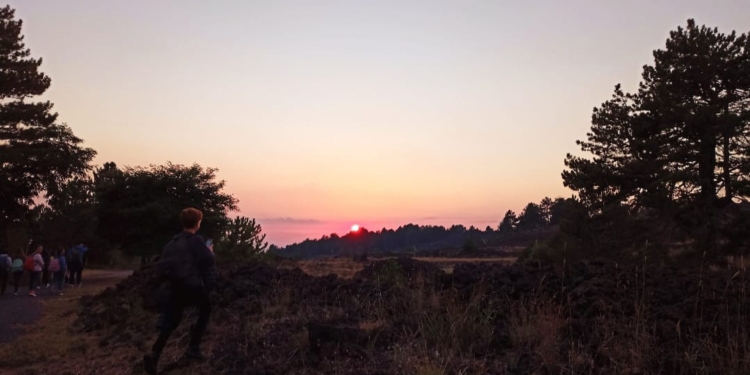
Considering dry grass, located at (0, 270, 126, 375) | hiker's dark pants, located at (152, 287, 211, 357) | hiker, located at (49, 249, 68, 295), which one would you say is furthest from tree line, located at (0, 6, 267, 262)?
hiker's dark pants, located at (152, 287, 211, 357)

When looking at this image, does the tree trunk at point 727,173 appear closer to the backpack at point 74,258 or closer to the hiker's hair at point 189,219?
the hiker's hair at point 189,219

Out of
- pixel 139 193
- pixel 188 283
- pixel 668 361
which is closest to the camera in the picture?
pixel 668 361

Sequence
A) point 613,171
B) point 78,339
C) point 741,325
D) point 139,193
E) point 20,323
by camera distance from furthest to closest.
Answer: point 139,193 → point 613,171 → point 20,323 → point 78,339 → point 741,325

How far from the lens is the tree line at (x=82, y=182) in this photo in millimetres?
26734

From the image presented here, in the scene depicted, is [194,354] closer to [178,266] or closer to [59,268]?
[178,266]

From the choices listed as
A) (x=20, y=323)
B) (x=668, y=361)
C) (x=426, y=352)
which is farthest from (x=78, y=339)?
(x=668, y=361)

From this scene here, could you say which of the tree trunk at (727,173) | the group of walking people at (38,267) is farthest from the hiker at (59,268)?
the tree trunk at (727,173)

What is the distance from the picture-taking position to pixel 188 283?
251 inches

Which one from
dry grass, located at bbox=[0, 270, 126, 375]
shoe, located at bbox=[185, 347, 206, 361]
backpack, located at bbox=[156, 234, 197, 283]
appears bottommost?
dry grass, located at bbox=[0, 270, 126, 375]

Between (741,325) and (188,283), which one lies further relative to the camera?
(188,283)

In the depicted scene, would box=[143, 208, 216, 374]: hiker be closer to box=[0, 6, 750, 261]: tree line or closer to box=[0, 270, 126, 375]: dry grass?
box=[0, 270, 126, 375]: dry grass

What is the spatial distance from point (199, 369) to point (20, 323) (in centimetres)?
826

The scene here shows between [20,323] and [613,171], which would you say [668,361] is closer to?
[20,323]

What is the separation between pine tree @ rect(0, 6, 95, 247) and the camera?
2688 centimetres
